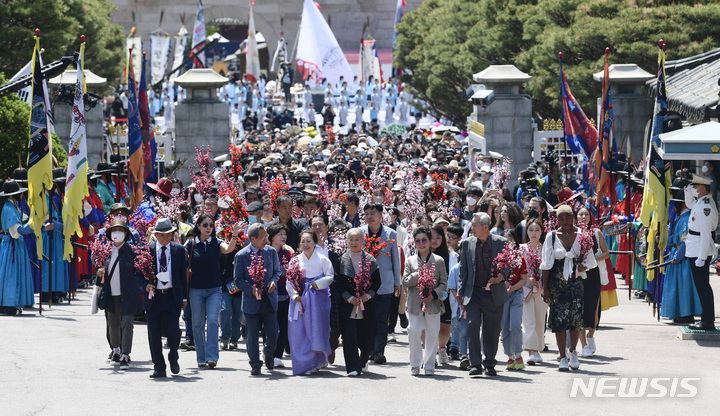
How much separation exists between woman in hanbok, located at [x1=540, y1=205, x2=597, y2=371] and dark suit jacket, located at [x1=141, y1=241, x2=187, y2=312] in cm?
323

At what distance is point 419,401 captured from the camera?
10.0 meters

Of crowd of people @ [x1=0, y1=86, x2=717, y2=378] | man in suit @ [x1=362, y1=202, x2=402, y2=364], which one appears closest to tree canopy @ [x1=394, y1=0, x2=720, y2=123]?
crowd of people @ [x1=0, y1=86, x2=717, y2=378]

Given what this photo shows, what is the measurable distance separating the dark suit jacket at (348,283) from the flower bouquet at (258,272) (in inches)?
26.3

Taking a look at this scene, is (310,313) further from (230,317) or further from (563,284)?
(563,284)

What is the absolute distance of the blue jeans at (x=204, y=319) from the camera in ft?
38.8

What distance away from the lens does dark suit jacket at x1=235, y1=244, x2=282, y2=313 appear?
11.6 metres

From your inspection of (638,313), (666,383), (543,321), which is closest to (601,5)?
(638,313)

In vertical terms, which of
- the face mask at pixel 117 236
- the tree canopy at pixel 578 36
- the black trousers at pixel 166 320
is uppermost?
the tree canopy at pixel 578 36

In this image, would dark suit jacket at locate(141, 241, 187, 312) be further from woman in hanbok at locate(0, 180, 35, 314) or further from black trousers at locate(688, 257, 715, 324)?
black trousers at locate(688, 257, 715, 324)

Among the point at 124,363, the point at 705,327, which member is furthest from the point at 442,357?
the point at 705,327

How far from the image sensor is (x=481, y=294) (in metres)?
11.2

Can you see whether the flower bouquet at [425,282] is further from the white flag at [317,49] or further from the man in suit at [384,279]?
the white flag at [317,49]

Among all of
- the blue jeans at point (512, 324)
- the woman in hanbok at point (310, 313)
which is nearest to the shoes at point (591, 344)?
the blue jeans at point (512, 324)

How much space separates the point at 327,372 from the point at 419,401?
1751 millimetres
